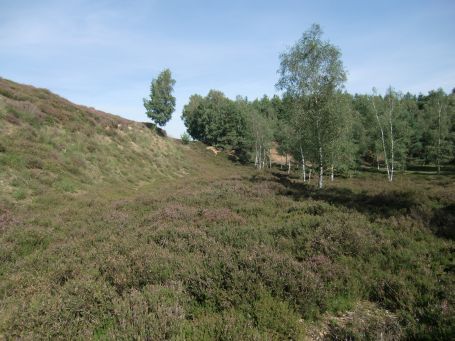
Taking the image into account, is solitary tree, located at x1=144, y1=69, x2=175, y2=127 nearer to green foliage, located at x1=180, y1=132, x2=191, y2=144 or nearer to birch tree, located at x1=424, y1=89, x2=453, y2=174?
green foliage, located at x1=180, y1=132, x2=191, y2=144

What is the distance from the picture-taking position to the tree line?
2662 cm

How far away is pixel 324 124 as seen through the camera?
26.3m

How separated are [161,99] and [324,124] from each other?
49074mm

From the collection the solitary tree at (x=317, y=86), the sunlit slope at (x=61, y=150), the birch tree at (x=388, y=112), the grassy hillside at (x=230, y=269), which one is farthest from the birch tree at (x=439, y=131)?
the grassy hillside at (x=230, y=269)

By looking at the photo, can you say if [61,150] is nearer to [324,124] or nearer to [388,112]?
[324,124]

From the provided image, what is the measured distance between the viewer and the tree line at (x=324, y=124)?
87.4ft

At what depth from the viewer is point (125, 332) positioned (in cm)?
434

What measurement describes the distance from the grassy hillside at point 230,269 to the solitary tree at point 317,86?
1266 cm

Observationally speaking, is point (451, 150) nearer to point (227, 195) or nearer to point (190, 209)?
point (227, 195)

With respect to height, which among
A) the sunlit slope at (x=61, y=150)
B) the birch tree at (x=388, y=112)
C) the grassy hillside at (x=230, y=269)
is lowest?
the grassy hillside at (x=230, y=269)

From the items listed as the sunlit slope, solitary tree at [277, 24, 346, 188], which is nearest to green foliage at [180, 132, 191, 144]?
the sunlit slope

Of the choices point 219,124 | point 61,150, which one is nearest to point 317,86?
point 61,150

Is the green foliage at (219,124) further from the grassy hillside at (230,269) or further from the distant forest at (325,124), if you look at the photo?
the grassy hillside at (230,269)

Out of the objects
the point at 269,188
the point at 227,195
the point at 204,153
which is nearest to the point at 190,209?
the point at 227,195
